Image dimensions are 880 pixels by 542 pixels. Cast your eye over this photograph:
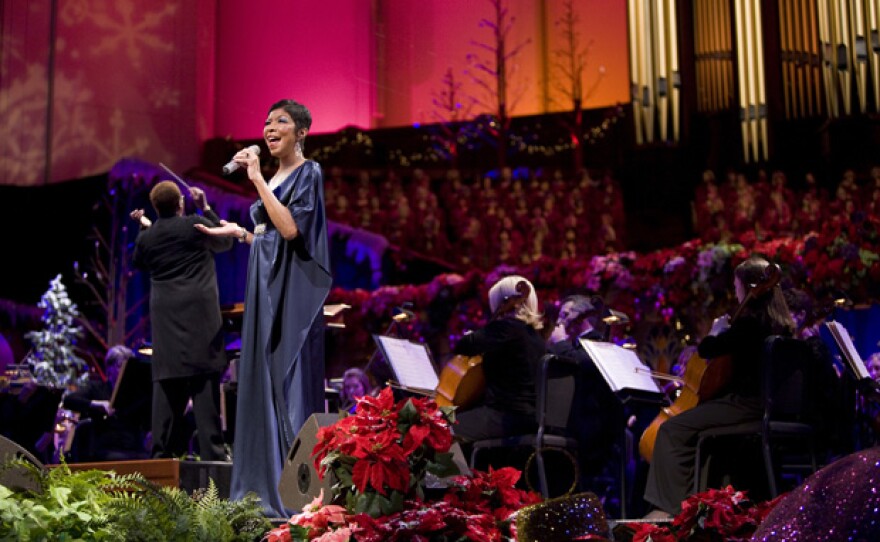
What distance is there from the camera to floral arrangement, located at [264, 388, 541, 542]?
2.71 metres

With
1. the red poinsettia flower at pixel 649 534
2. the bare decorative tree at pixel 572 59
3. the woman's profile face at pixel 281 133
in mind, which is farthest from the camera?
the bare decorative tree at pixel 572 59

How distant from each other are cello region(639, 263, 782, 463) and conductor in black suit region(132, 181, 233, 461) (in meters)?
2.12

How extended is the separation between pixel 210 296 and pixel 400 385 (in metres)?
1.06

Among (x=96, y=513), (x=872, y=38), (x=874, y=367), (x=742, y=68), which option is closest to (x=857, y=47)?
(x=872, y=38)

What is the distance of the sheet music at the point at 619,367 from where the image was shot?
17.0 ft

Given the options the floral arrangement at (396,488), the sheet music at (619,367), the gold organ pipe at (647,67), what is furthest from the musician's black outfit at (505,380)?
the gold organ pipe at (647,67)

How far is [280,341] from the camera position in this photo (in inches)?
158

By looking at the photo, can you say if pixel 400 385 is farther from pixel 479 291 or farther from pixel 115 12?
pixel 115 12

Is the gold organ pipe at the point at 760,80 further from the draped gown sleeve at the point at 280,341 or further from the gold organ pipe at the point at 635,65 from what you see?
the draped gown sleeve at the point at 280,341

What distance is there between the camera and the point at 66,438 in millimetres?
8977

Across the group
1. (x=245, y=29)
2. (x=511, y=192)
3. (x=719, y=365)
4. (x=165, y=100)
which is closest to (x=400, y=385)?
(x=719, y=365)

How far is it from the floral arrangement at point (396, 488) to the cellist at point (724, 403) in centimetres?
222

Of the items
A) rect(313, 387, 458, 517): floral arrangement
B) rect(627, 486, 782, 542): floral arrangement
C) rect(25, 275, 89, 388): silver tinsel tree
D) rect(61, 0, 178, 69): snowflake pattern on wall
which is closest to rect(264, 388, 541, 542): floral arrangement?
rect(313, 387, 458, 517): floral arrangement

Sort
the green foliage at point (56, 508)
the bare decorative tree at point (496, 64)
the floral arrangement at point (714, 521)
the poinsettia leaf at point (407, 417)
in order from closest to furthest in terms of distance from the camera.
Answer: the green foliage at point (56, 508) < the floral arrangement at point (714, 521) < the poinsettia leaf at point (407, 417) < the bare decorative tree at point (496, 64)
